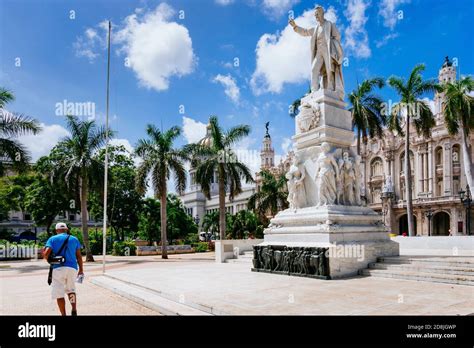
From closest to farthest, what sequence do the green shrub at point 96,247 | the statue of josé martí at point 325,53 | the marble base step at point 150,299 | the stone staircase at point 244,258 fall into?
the marble base step at point 150,299, the statue of josé martí at point 325,53, the stone staircase at point 244,258, the green shrub at point 96,247

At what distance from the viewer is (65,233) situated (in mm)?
7051

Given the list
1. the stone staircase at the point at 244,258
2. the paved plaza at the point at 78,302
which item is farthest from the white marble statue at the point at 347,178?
the paved plaza at the point at 78,302

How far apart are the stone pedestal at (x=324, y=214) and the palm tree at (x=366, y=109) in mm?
14746

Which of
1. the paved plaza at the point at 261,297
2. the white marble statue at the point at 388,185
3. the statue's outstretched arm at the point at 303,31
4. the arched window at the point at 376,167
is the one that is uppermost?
the statue's outstretched arm at the point at 303,31

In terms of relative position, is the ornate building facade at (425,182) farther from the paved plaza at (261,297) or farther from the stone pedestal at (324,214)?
the paved plaza at (261,297)

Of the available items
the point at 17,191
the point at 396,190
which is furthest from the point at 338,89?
the point at 396,190

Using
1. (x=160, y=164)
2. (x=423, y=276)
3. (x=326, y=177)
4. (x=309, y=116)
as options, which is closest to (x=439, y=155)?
(x=160, y=164)

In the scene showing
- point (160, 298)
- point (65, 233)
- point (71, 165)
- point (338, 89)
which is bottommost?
point (160, 298)

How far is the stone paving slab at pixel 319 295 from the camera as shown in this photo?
21.9 feet

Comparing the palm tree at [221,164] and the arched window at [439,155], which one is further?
the arched window at [439,155]

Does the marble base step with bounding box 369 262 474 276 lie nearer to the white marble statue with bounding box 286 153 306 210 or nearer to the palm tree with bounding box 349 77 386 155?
the white marble statue with bounding box 286 153 306 210

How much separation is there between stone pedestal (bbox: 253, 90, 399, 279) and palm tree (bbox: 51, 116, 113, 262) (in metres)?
15.3
